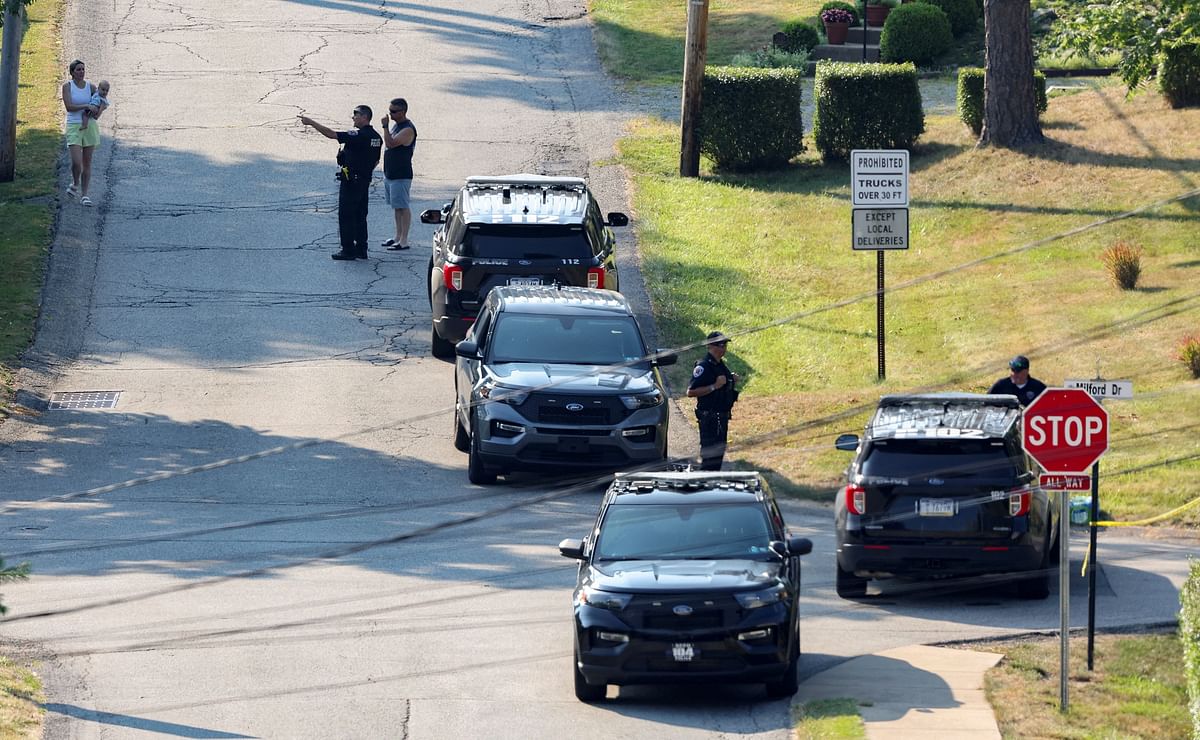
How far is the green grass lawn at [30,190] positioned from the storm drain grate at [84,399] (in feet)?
1.89

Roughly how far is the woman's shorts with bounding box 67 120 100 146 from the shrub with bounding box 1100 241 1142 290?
49.9ft

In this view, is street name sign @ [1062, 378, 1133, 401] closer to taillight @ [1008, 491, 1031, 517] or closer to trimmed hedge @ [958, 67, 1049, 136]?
taillight @ [1008, 491, 1031, 517]

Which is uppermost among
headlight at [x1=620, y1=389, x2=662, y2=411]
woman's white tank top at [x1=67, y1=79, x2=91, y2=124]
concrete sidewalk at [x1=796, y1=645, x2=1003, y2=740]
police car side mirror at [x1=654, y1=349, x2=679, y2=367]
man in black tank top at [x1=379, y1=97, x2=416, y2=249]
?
woman's white tank top at [x1=67, y1=79, x2=91, y2=124]

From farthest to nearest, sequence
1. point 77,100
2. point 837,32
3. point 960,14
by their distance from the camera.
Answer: point 960,14
point 837,32
point 77,100

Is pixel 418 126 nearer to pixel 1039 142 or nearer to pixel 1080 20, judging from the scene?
pixel 1039 142

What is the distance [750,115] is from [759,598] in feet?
63.1

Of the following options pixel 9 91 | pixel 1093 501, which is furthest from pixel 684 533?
pixel 9 91

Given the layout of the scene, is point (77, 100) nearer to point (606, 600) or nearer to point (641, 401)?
point (641, 401)

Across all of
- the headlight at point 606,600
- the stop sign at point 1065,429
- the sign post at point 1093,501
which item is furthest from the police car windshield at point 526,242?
the stop sign at point 1065,429

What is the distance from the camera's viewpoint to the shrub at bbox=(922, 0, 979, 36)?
3684 cm

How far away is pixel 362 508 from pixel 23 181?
14448mm

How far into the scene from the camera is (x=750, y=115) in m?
30.3

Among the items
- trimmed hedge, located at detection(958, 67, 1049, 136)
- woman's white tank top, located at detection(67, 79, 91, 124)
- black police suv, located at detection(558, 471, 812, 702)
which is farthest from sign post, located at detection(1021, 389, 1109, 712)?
woman's white tank top, located at detection(67, 79, 91, 124)

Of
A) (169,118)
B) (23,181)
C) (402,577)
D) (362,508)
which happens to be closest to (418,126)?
(169,118)
